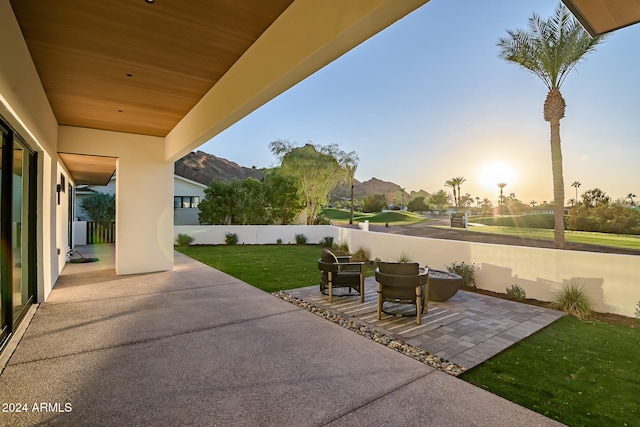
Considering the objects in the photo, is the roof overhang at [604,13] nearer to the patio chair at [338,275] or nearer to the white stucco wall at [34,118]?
the patio chair at [338,275]

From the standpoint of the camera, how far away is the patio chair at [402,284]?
4.33 m

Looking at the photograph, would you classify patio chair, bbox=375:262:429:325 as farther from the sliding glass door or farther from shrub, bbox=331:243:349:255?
shrub, bbox=331:243:349:255

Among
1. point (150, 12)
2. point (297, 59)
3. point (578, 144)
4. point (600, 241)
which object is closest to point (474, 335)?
point (297, 59)

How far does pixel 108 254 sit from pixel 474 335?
11.1m

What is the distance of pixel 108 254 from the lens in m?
10.4

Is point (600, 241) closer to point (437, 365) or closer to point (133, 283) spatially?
point (437, 365)

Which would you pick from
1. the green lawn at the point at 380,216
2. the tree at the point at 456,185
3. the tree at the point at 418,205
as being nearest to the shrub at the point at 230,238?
the green lawn at the point at 380,216

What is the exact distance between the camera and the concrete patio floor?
7.51 feet

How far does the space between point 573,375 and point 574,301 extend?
2.48 m

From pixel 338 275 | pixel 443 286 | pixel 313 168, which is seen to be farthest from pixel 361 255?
pixel 313 168

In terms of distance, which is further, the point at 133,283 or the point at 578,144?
the point at 578,144

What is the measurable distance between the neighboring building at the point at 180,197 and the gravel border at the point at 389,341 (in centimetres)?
1387

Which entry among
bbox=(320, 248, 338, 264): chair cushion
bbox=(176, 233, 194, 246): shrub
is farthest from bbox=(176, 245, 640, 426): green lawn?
bbox=(176, 233, 194, 246): shrub

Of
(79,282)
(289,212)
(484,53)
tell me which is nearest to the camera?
(79,282)
